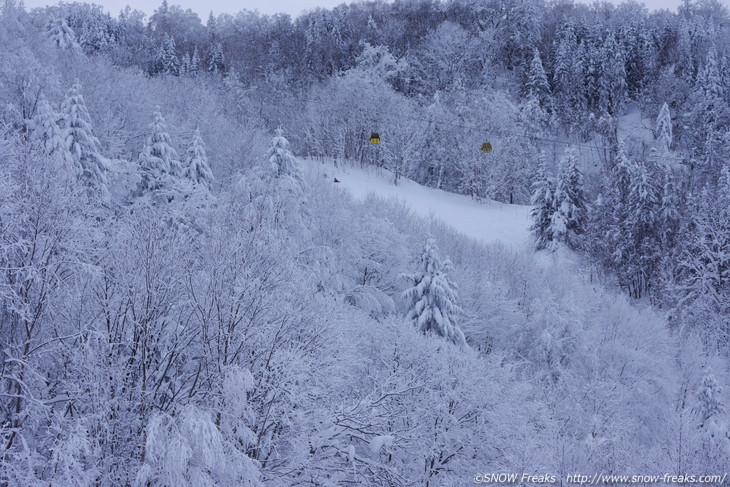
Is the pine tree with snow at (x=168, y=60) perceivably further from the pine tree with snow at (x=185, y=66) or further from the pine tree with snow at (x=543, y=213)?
the pine tree with snow at (x=543, y=213)

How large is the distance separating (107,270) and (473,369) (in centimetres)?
1367

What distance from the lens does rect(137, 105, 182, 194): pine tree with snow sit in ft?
81.6

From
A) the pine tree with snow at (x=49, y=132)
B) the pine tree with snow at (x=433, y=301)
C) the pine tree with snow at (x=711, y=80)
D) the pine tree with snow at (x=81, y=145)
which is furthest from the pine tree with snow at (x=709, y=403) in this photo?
the pine tree with snow at (x=711, y=80)

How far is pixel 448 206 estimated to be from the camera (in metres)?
51.8

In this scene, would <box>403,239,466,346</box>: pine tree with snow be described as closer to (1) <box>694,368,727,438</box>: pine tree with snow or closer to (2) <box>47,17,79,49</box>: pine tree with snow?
(1) <box>694,368,727,438</box>: pine tree with snow

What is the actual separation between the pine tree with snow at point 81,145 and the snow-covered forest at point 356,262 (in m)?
0.10

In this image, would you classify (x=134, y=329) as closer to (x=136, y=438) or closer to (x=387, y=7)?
(x=136, y=438)

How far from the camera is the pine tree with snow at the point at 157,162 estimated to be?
2486 centimetres

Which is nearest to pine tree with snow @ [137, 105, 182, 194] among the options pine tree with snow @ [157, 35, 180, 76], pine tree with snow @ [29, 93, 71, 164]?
pine tree with snow @ [29, 93, 71, 164]

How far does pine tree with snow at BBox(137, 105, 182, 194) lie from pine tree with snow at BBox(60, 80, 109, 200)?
245 cm

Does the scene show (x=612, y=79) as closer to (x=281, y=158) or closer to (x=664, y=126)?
(x=664, y=126)

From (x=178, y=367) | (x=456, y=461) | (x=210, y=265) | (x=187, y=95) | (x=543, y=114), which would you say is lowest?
(x=456, y=461)

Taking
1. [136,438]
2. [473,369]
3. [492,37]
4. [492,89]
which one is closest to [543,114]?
[492,89]

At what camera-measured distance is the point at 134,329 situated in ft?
45.9
